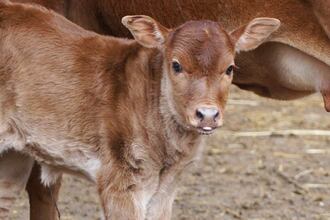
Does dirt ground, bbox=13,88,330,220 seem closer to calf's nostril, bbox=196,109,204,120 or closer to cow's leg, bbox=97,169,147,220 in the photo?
cow's leg, bbox=97,169,147,220

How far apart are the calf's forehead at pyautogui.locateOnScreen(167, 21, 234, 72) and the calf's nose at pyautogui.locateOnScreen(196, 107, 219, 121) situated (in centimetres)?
22

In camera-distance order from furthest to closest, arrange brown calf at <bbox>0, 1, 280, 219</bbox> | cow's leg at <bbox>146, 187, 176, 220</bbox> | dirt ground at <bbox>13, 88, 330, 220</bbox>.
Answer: dirt ground at <bbox>13, 88, 330, 220</bbox>, cow's leg at <bbox>146, 187, 176, 220</bbox>, brown calf at <bbox>0, 1, 280, 219</bbox>

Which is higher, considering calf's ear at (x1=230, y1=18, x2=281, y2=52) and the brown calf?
calf's ear at (x1=230, y1=18, x2=281, y2=52)

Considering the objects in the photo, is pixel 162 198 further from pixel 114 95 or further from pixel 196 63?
pixel 196 63

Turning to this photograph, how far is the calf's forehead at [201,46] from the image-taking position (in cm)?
655

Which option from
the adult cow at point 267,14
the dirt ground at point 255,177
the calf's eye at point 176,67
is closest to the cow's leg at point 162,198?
the calf's eye at point 176,67

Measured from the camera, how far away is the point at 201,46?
259 inches

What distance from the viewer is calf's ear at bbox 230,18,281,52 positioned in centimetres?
685

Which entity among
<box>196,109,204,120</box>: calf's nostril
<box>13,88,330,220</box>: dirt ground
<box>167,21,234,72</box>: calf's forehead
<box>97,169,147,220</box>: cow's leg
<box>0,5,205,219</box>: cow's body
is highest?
<box>167,21,234,72</box>: calf's forehead

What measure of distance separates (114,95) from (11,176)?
0.91 meters

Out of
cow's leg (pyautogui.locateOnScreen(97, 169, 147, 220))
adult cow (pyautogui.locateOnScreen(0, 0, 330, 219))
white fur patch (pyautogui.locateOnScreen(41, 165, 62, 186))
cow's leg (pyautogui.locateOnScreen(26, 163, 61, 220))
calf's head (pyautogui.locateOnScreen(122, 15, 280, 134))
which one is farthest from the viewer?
cow's leg (pyautogui.locateOnScreen(26, 163, 61, 220))

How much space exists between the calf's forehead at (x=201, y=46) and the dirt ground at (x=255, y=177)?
2.06m

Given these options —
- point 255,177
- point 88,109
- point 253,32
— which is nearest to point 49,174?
point 88,109

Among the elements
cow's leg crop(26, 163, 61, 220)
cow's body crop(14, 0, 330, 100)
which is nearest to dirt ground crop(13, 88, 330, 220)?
cow's leg crop(26, 163, 61, 220)
